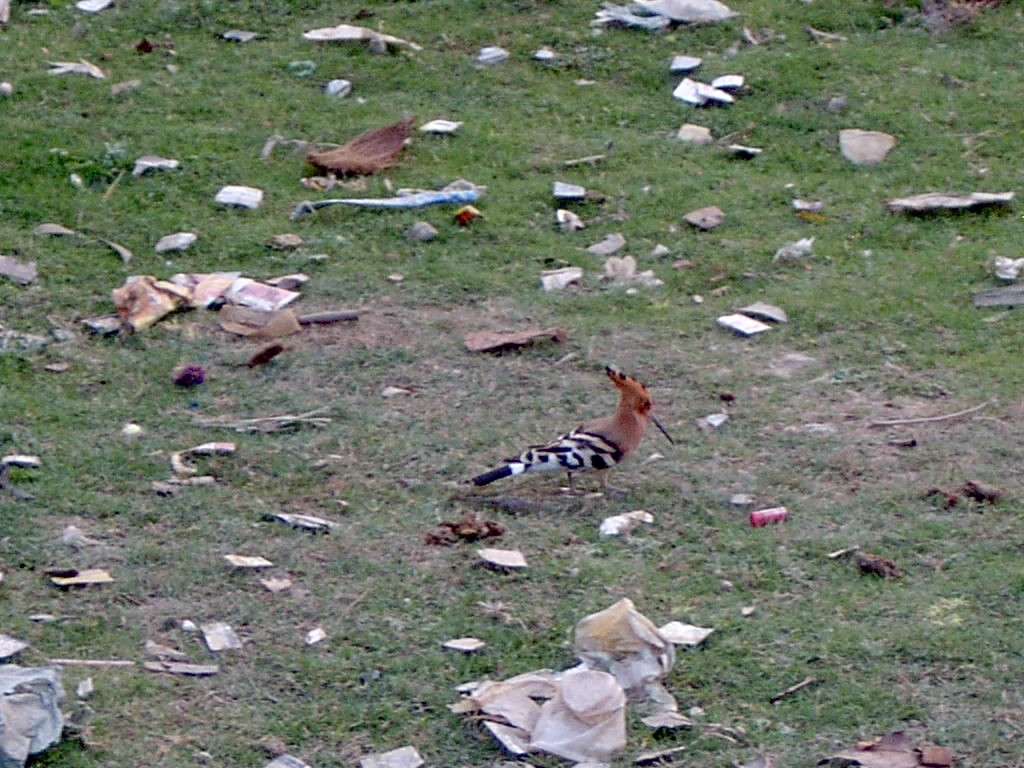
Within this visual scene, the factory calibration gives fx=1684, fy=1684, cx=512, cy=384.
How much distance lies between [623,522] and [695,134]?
14.7ft

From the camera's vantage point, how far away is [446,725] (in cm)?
478

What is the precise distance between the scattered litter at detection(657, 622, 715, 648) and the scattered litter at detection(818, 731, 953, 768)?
66 cm

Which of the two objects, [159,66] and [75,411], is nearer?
[75,411]

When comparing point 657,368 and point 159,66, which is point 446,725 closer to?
point 657,368

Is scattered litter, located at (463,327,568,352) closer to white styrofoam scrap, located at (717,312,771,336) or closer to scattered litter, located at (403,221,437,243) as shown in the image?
white styrofoam scrap, located at (717,312,771,336)

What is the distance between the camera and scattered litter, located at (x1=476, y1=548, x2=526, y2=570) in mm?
5613

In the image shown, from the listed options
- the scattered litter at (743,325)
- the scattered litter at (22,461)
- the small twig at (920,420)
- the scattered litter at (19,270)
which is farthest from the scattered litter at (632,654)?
the scattered litter at (19,270)

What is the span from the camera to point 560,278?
828 cm

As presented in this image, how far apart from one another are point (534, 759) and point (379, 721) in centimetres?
49

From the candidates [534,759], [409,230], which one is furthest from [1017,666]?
[409,230]

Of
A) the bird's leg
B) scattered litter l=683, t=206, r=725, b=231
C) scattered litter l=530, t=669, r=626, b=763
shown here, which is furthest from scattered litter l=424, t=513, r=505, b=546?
scattered litter l=683, t=206, r=725, b=231

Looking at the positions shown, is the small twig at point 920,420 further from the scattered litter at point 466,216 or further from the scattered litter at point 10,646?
the scattered litter at point 10,646

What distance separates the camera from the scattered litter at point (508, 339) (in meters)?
7.48

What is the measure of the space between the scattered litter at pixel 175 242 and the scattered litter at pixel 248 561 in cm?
328
